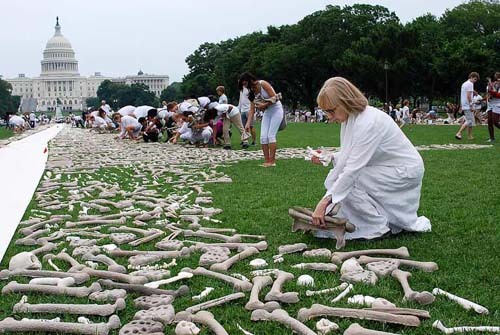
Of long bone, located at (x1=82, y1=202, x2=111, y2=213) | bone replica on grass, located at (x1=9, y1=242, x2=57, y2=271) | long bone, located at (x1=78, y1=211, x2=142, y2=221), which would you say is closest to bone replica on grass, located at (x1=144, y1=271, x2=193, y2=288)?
bone replica on grass, located at (x1=9, y1=242, x2=57, y2=271)

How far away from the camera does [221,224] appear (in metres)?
6.80

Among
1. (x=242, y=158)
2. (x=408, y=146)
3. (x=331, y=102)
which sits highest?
(x=331, y=102)

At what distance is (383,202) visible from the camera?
6023mm

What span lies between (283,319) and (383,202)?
2638 millimetres

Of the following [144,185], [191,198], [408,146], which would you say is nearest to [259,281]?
[408,146]

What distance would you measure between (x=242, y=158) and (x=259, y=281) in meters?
10.6

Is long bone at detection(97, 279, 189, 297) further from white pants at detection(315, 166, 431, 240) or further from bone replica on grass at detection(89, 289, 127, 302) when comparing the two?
white pants at detection(315, 166, 431, 240)

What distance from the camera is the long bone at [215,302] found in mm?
3949

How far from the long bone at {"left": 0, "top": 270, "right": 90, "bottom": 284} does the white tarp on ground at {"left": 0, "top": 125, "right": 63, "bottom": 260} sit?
59 centimetres

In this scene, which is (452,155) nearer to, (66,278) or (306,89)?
(66,278)

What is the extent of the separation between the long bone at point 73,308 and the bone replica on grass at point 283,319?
0.89 metres

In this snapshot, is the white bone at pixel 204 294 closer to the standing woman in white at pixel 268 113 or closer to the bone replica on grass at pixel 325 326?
the bone replica on grass at pixel 325 326

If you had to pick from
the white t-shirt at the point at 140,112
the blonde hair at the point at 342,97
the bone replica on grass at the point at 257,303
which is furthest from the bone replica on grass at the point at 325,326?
the white t-shirt at the point at 140,112

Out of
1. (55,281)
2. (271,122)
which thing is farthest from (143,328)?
(271,122)
